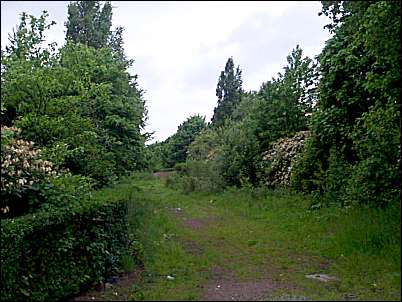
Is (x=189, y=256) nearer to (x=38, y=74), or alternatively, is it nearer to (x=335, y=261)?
(x=335, y=261)

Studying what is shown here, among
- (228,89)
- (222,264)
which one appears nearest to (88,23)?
(222,264)

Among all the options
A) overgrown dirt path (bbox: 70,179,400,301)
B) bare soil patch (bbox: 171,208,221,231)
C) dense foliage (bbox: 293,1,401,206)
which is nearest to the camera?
overgrown dirt path (bbox: 70,179,400,301)

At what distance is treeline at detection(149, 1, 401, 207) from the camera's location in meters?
9.66

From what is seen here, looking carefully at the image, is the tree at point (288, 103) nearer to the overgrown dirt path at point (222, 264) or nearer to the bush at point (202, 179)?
the bush at point (202, 179)

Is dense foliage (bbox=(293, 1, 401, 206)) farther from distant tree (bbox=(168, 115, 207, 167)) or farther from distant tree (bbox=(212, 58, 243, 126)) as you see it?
distant tree (bbox=(168, 115, 207, 167))

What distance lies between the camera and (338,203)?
515 inches

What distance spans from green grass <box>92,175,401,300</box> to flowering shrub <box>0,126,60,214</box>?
2262 millimetres

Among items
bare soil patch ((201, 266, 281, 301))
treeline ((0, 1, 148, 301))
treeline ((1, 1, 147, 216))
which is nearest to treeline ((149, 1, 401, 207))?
bare soil patch ((201, 266, 281, 301))

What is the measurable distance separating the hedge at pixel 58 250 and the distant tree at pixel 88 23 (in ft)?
56.6

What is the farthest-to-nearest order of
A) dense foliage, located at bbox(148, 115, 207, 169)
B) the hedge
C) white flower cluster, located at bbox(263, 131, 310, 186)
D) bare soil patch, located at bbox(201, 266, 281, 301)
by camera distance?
dense foliage, located at bbox(148, 115, 207, 169) < white flower cluster, located at bbox(263, 131, 310, 186) < bare soil patch, located at bbox(201, 266, 281, 301) < the hedge

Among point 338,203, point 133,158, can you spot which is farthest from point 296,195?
point 133,158

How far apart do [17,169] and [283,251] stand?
214 inches

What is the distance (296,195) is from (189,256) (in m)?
7.89

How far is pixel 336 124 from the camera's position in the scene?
1427 cm
